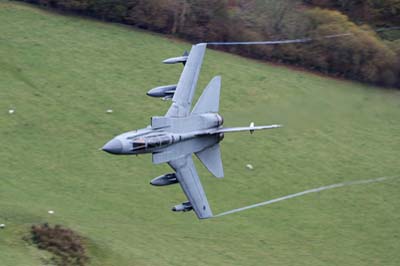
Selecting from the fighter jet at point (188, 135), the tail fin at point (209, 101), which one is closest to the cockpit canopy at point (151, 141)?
the fighter jet at point (188, 135)

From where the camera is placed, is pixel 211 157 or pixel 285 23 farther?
pixel 285 23

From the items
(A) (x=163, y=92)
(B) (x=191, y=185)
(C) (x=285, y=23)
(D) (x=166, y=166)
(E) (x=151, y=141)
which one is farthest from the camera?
(C) (x=285, y=23)

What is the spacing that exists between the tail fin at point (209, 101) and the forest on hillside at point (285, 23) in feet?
85.5

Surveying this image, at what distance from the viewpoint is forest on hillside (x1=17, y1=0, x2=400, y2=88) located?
243 ft

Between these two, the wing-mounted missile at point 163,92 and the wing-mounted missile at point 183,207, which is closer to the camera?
the wing-mounted missile at point 183,207

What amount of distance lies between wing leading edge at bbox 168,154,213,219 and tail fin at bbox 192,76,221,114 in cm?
215

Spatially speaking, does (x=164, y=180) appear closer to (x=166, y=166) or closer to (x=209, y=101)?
(x=209, y=101)

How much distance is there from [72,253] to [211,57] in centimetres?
3071

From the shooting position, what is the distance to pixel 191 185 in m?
47.5

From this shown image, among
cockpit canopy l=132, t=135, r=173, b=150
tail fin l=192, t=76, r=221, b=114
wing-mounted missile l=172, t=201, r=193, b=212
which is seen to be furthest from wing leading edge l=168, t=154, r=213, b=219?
tail fin l=192, t=76, r=221, b=114

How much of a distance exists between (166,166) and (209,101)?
18.5m

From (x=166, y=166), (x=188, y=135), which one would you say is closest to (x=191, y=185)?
(x=188, y=135)

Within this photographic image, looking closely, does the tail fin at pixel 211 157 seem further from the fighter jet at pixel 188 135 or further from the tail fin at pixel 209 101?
the tail fin at pixel 209 101

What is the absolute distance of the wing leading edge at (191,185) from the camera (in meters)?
47.1
